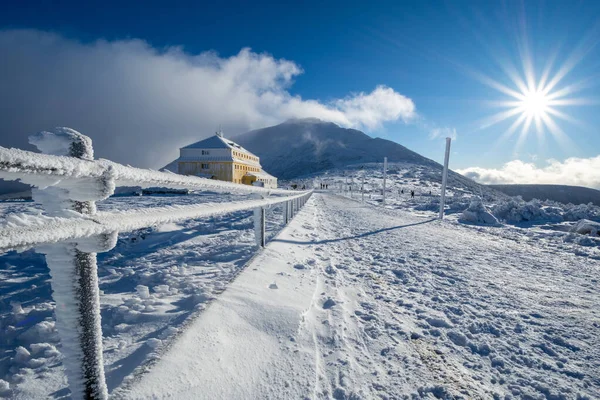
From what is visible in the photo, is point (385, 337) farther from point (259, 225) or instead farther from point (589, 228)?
point (589, 228)

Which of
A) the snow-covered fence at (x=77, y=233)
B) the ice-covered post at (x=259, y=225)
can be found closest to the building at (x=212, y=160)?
the ice-covered post at (x=259, y=225)

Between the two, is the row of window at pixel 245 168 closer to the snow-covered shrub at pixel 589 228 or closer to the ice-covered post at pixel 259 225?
the snow-covered shrub at pixel 589 228

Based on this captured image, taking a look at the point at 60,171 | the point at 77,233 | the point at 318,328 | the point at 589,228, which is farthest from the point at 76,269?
the point at 589,228

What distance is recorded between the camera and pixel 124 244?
5262 millimetres

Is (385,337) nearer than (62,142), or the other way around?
(62,142)

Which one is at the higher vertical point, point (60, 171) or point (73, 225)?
point (60, 171)

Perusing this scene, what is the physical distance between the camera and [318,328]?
1.98 m

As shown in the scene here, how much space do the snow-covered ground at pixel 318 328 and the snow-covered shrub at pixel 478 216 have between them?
6848mm

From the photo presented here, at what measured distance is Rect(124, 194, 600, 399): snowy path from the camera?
1422 mm

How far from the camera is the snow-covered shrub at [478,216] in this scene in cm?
1034

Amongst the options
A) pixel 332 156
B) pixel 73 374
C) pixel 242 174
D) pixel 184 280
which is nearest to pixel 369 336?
pixel 73 374

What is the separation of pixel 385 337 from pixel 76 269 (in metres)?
1.87

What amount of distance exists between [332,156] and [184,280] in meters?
176

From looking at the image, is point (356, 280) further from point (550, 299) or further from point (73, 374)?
point (73, 374)
